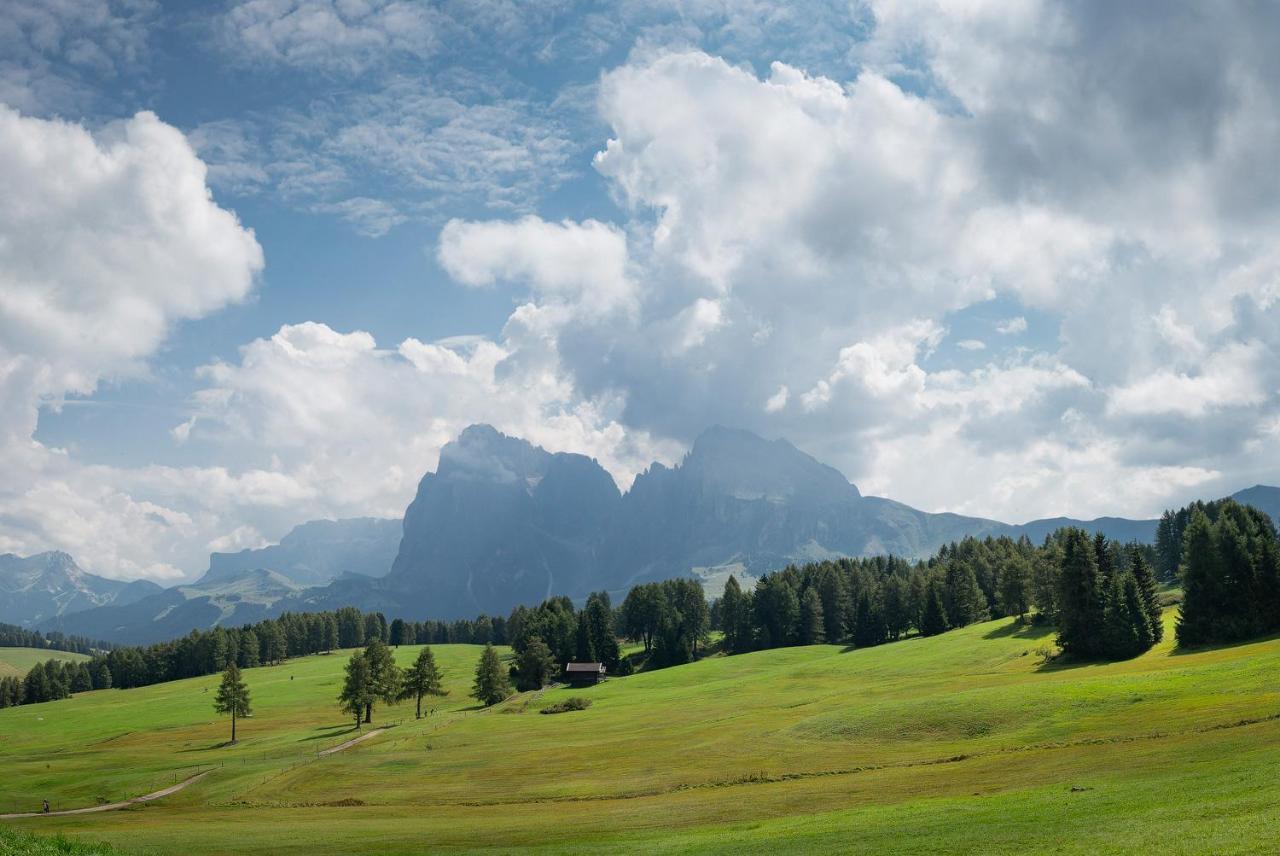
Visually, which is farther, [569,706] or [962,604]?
[962,604]

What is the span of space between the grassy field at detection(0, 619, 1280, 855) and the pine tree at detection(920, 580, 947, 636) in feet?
132

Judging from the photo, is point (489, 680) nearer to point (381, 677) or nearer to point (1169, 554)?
point (381, 677)

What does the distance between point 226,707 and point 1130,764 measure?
11705cm

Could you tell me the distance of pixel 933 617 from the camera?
149875 mm

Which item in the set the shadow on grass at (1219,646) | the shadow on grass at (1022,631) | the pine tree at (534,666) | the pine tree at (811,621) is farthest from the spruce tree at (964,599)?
the pine tree at (534,666)

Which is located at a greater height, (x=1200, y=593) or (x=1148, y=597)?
(x=1200, y=593)

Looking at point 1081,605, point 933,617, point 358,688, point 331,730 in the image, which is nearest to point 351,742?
point 331,730

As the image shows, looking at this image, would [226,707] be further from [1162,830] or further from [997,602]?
[997,602]

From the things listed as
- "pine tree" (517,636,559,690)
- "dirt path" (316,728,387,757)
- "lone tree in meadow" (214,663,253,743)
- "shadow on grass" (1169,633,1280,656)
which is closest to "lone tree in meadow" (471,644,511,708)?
"pine tree" (517,636,559,690)

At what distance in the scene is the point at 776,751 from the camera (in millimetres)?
61719

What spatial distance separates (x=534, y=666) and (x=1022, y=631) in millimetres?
85810

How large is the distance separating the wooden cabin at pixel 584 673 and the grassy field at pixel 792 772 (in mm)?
41104

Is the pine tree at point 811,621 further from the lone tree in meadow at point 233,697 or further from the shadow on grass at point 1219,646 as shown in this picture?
the lone tree in meadow at point 233,697

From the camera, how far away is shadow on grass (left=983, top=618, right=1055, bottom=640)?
368ft
